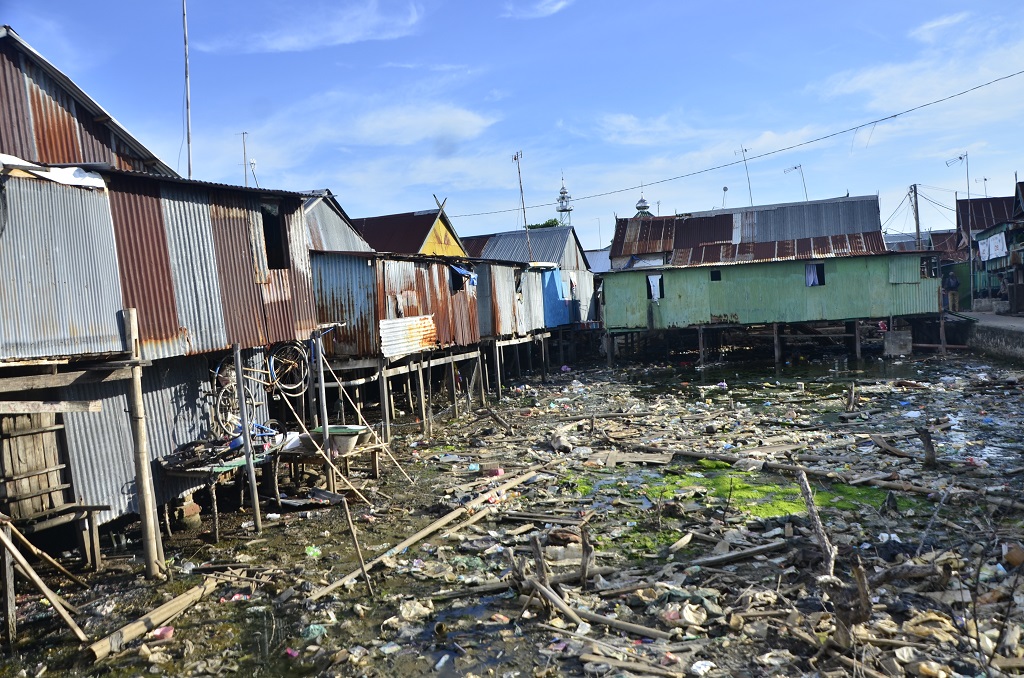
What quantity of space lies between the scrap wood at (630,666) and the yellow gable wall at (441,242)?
2431 cm

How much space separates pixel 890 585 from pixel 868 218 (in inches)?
1324

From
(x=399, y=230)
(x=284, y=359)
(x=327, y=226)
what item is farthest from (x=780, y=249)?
(x=284, y=359)

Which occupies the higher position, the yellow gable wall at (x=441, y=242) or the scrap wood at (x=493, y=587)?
the yellow gable wall at (x=441, y=242)

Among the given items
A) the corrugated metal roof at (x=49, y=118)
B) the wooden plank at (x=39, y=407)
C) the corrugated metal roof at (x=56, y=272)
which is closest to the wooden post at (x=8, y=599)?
the wooden plank at (x=39, y=407)

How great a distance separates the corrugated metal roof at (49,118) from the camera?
43.3 ft

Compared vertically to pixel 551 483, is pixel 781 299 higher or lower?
higher

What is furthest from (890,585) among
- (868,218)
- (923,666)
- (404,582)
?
(868,218)

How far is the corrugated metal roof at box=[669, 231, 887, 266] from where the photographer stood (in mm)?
34272

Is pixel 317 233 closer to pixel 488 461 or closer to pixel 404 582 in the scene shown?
pixel 488 461

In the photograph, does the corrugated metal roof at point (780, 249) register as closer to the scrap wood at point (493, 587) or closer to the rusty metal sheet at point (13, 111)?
the rusty metal sheet at point (13, 111)

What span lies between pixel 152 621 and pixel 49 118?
37.4 feet

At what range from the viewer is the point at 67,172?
8109 mm

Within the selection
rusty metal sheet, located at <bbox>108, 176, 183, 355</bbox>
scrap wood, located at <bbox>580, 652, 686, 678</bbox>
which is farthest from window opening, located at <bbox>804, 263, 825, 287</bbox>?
scrap wood, located at <bbox>580, 652, 686, 678</bbox>

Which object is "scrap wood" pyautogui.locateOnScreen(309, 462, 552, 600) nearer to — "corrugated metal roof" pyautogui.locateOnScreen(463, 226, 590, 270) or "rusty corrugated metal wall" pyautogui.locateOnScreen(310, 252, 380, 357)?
"rusty corrugated metal wall" pyautogui.locateOnScreen(310, 252, 380, 357)
